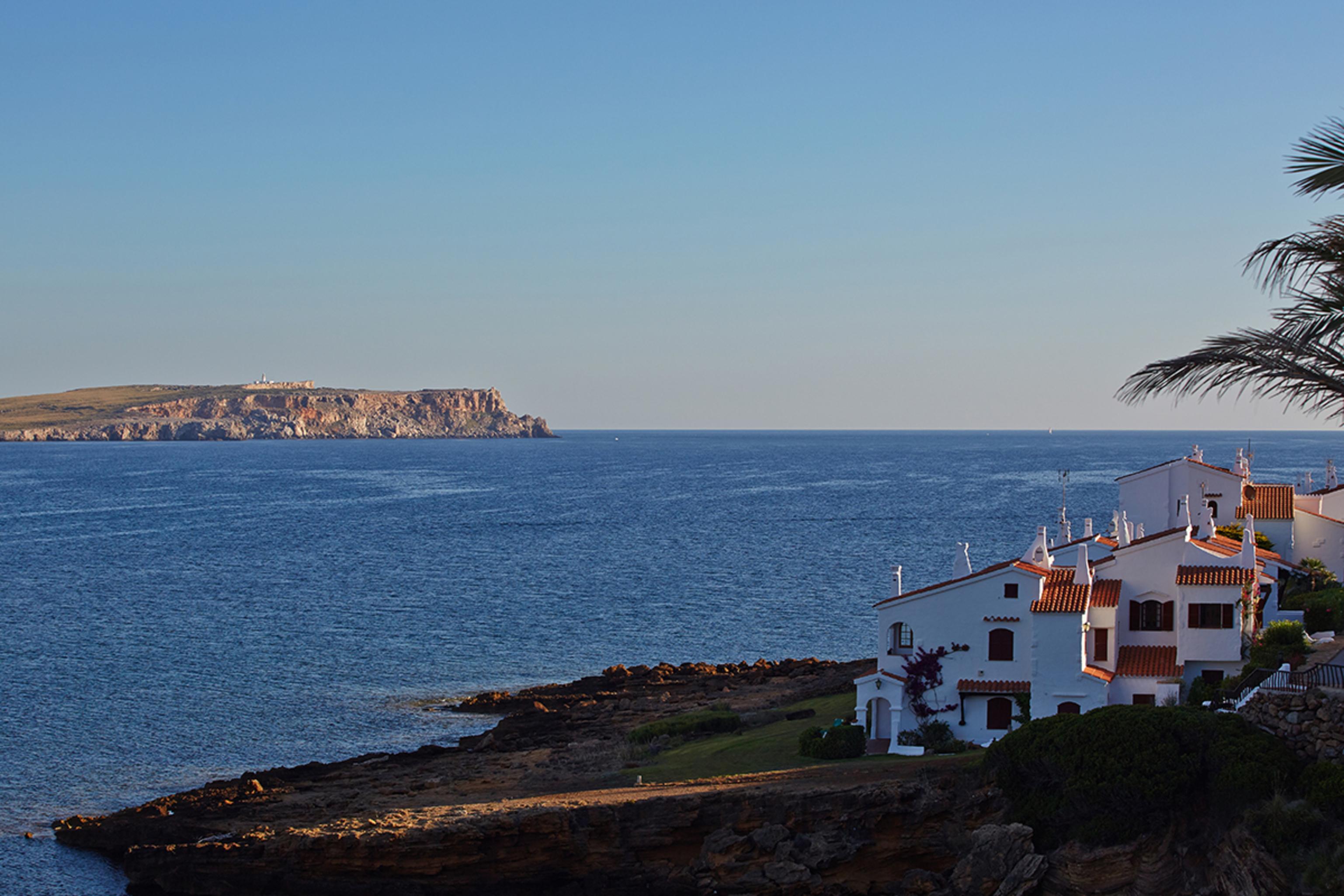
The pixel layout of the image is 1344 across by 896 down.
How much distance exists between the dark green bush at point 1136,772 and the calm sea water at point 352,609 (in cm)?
2454

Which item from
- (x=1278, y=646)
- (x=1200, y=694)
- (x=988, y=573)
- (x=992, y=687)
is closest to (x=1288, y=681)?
(x=1200, y=694)

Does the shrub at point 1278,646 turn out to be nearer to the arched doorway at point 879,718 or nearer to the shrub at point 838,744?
the arched doorway at point 879,718

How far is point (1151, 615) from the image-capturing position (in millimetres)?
36844

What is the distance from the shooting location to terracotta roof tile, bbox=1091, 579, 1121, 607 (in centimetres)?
3622

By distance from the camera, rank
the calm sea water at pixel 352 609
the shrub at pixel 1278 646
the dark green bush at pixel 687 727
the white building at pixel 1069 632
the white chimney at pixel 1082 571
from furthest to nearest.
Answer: the calm sea water at pixel 352 609
the dark green bush at pixel 687 727
the white chimney at pixel 1082 571
the white building at pixel 1069 632
the shrub at pixel 1278 646

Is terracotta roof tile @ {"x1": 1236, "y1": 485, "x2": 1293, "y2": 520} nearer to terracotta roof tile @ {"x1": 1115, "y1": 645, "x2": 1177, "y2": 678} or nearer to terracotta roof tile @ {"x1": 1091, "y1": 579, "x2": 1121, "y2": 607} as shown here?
terracotta roof tile @ {"x1": 1091, "y1": 579, "x2": 1121, "y2": 607}

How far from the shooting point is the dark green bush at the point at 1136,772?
2669 centimetres

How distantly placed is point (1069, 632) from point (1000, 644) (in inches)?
76.6

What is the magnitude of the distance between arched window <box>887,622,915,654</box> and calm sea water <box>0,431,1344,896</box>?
61.9 ft

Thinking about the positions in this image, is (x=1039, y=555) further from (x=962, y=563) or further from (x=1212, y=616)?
(x=1212, y=616)

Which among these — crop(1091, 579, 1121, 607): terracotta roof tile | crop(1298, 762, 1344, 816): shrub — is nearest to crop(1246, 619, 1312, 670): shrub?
crop(1091, 579, 1121, 607): terracotta roof tile

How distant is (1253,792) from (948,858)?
7009 mm

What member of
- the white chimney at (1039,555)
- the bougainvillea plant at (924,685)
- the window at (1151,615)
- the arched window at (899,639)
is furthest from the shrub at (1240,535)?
the bougainvillea plant at (924,685)

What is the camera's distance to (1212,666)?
1401 inches
